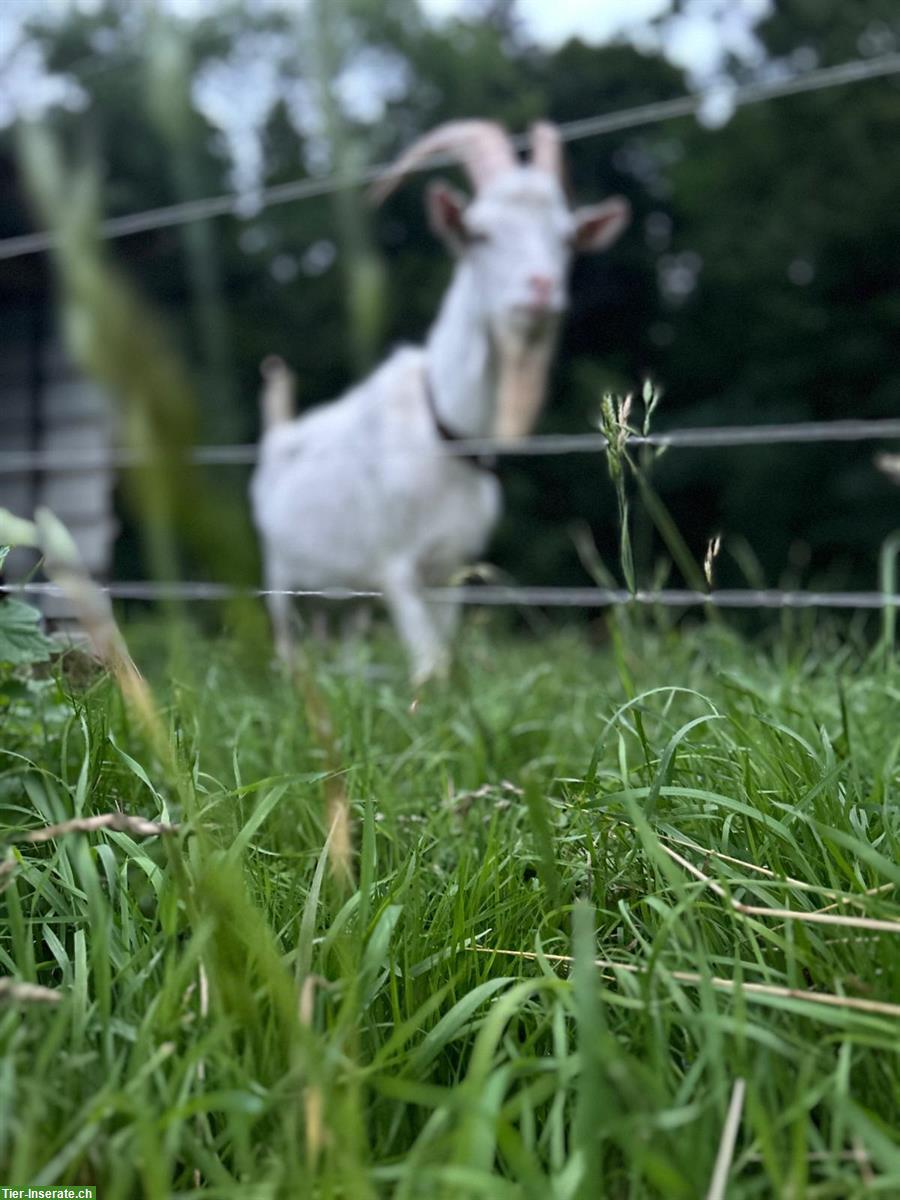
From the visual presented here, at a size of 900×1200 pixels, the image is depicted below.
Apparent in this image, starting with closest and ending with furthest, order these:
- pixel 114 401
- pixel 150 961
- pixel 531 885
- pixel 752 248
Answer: pixel 114 401, pixel 150 961, pixel 531 885, pixel 752 248

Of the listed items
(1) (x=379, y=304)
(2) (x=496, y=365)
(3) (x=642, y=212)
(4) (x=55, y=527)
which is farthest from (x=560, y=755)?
(3) (x=642, y=212)

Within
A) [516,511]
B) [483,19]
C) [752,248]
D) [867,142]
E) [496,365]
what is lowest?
[516,511]

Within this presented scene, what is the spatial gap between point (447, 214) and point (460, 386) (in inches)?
21.1

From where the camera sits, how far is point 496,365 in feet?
10.8

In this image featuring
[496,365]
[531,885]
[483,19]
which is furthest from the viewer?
[483,19]

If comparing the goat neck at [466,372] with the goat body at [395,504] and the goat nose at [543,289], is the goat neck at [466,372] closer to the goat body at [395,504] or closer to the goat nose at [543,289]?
the goat body at [395,504]

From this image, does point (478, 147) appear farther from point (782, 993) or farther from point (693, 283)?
point (693, 283)

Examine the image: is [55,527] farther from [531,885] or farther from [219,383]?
[531,885]

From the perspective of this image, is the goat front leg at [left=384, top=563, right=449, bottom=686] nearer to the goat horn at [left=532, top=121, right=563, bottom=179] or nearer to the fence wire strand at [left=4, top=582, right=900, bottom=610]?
the fence wire strand at [left=4, top=582, right=900, bottom=610]

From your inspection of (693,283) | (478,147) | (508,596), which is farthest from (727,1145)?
(693,283)

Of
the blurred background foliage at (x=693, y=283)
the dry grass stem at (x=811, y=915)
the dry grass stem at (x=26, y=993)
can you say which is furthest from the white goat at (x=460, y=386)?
the blurred background foliage at (x=693, y=283)

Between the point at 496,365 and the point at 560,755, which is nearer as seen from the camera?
the point at 560,755

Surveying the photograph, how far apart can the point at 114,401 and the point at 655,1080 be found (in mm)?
521

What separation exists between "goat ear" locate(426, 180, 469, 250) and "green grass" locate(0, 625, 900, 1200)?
2.44 m
